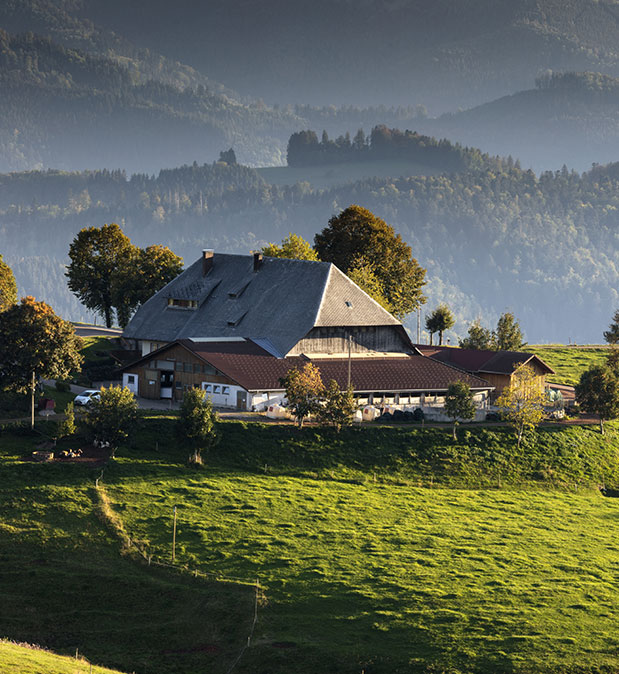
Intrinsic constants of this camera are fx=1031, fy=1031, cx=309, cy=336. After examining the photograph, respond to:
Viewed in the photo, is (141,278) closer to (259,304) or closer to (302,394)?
(259,304)

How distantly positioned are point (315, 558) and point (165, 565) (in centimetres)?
873

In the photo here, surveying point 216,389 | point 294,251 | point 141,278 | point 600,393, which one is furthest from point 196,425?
point 294,251

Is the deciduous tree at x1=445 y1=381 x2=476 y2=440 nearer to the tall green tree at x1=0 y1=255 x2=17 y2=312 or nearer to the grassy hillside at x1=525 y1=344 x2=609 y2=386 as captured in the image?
the grassy hillside at x1=525 y1=344 x2=609 y2=386

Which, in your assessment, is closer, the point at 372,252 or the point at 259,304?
the point at 259,304

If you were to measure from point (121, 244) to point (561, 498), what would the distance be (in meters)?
73.6

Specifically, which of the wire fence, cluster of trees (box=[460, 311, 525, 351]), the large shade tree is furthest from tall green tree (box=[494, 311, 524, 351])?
the wire fence

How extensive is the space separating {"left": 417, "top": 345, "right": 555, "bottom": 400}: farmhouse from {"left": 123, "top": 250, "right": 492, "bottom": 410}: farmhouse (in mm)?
5192

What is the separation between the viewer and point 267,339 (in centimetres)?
→ 10475

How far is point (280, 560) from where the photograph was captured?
59.6 m

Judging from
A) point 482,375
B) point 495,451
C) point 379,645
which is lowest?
point 379,645

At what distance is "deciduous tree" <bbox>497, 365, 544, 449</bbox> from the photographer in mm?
92250

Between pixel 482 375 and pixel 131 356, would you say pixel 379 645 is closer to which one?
pixel 482 375

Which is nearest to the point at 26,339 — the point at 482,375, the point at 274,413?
the point at 274,413

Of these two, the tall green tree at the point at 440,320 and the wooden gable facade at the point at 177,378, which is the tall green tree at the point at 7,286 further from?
the tall green tree at the point at 440,320
